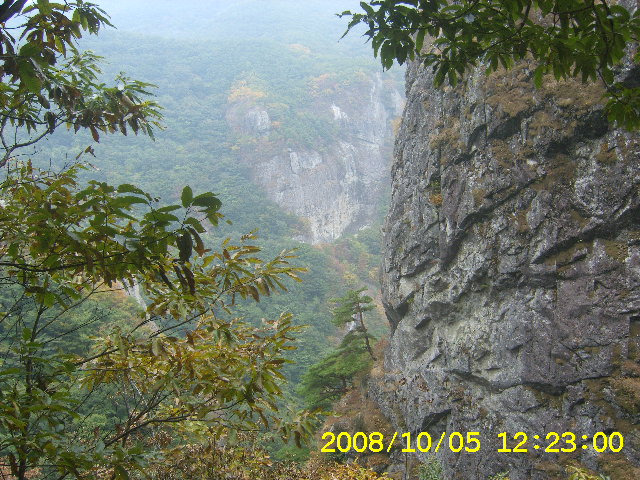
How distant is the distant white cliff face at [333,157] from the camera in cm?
4328

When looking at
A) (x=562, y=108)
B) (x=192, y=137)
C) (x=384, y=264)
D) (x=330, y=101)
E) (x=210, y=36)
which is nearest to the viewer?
(x=562, y=108)

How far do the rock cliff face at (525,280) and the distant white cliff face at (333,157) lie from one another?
30.7 m

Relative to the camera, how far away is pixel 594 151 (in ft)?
25.5

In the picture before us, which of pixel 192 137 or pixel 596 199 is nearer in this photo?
pixel 596 199

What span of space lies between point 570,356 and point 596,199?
294 cm

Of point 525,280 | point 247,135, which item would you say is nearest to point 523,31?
point 525,280

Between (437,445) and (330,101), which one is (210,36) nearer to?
(330,101)

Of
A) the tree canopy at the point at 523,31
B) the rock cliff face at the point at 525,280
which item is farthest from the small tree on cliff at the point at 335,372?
the tree canopy at the point at 523,31

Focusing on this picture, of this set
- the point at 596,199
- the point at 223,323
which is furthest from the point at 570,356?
the point at 223,323

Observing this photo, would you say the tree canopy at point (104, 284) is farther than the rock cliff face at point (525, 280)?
No

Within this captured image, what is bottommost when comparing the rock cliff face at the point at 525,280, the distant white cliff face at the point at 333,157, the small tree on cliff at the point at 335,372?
the small tree on cliff at the point at 335,372
